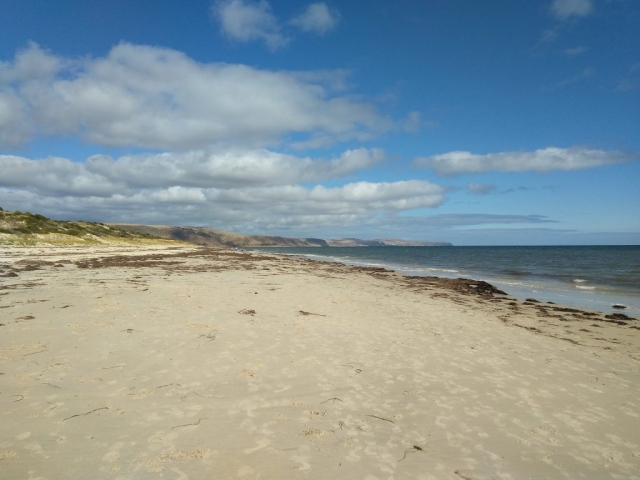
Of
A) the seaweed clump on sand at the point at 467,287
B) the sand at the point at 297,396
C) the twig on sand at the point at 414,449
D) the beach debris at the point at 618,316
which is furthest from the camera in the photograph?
the seaweed clump on sand at the point at 467,287

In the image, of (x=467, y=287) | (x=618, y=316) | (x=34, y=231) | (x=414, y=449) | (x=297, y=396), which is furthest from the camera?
(x=34, y=231)

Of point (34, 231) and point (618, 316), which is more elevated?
point (34, 231)

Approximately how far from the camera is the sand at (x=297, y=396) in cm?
474

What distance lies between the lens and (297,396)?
659 cm

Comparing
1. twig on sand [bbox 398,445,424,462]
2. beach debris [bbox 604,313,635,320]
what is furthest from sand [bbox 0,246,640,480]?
beach debris [bbox 604,313,635,320]

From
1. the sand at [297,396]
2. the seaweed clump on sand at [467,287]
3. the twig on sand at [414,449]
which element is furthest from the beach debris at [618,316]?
the twig on sand at [414,449]

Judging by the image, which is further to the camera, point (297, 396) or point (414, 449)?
point (297, 396)

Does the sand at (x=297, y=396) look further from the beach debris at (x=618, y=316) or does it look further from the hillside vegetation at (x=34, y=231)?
the hillside vegetation at (x=34, y=231)

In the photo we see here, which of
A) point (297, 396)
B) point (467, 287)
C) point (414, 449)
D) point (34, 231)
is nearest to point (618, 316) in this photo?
point (467, 287)

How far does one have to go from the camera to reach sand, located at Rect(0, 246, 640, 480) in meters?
4.74

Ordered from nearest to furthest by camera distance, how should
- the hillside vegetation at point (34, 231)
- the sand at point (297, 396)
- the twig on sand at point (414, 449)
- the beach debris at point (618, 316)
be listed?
the sand at point (297, 396), the twig on sand at point (414, 449), the beach debris at point (618, 316), the hillside vegetation at point (34, 231)

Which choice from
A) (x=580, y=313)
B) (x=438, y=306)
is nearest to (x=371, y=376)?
(x=438, y=306)

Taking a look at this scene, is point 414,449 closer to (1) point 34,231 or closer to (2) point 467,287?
(2) point 467,287

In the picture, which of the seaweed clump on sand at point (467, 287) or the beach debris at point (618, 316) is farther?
the seaweed clump on sand at point (467, 287)
